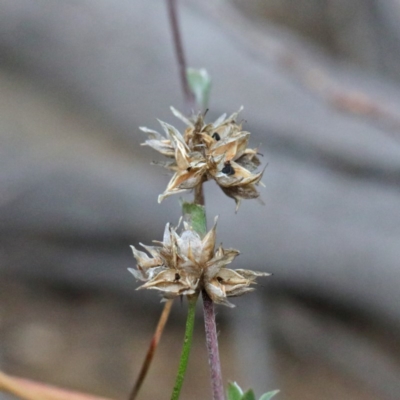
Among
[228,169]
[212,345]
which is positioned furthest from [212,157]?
[212,345]

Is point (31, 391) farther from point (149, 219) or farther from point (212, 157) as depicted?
point (149, 219)

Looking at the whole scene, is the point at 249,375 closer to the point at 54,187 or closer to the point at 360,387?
the point at 360,387

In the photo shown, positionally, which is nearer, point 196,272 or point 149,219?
point 196,272

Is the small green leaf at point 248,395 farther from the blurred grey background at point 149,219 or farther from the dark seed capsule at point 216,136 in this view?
the blurred grey background at point 149,219

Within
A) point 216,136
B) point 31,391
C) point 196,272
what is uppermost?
point 216,136

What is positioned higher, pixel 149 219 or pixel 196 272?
pixel 149 219

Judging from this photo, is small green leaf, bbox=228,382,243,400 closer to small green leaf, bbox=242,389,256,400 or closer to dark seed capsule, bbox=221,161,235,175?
small green leaf, bbox=242,389,256,400
